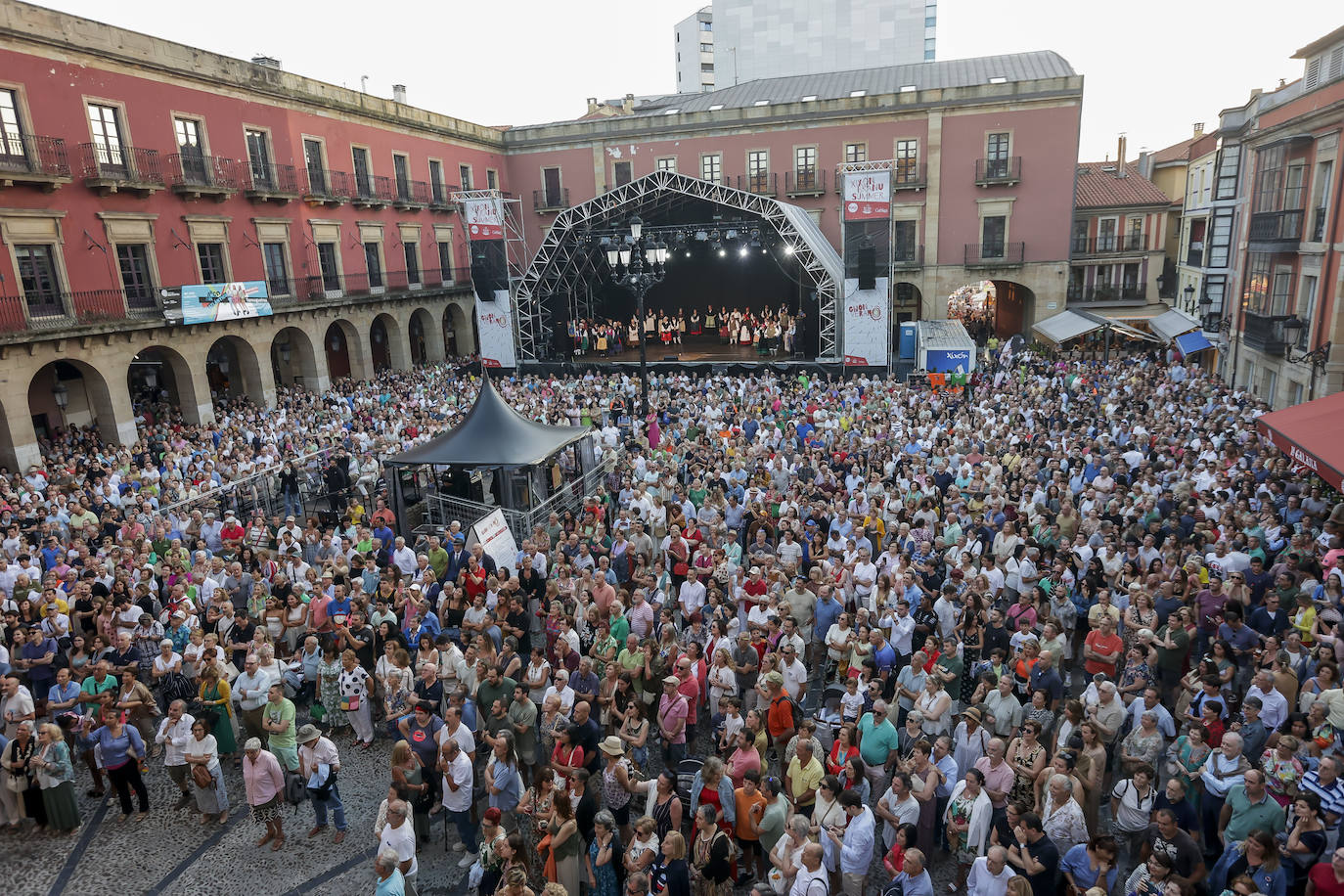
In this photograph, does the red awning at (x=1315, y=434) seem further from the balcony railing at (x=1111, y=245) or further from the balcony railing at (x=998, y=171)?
the balcony railing at (x=1111, y=245)

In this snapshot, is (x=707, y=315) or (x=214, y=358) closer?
(x=214, y=358)

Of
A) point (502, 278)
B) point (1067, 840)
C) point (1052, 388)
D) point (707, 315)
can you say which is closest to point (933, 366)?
point (1052, 388)

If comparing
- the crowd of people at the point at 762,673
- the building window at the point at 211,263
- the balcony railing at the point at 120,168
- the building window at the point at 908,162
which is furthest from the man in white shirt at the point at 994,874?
the building window at the point at 908,162

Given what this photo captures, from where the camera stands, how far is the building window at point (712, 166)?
3519 centimetres

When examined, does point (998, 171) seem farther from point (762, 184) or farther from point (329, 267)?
point (329, 267)

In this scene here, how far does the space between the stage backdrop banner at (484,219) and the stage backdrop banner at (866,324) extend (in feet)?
40.8

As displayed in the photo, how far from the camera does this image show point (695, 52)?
2977 inches

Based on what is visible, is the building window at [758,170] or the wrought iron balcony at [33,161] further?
the building window at [758,170]

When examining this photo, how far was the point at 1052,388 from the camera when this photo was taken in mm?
20578

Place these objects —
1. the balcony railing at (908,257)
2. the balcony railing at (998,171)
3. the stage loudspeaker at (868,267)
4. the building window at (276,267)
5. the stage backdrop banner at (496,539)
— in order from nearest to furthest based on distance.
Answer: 1. the stage backdrop banner at (496,539)
2. the stage loudspeaker at (868,267)
3. the building window at (276,267)
4. the balcony railing at (998,171)
5. the balcony railing at (908,257)

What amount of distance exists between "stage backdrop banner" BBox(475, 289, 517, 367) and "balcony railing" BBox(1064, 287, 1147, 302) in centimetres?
2586

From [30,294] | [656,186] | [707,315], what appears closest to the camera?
[30,294]

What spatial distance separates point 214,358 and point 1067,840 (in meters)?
28.9

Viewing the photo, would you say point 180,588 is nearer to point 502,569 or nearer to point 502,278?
point 502,569
